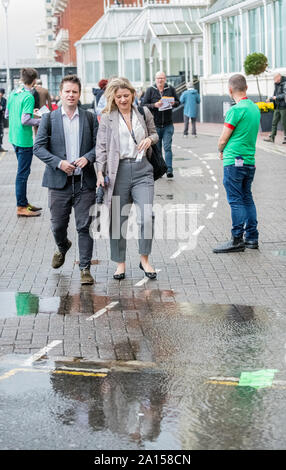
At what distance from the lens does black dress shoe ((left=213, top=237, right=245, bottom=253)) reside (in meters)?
9.60

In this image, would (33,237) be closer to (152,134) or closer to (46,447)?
(152,134)

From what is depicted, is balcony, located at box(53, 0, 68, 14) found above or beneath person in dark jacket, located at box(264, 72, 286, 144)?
above

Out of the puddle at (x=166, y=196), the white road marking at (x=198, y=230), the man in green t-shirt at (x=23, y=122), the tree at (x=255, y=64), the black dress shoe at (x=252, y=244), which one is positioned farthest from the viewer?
the tree at (x=255, y=64)

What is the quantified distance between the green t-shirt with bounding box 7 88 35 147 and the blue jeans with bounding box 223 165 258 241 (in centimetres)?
369

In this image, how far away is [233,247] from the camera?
9.61 meters

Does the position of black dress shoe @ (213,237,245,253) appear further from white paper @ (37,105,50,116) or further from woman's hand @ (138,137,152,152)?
white paper @ (37,105,50,116)

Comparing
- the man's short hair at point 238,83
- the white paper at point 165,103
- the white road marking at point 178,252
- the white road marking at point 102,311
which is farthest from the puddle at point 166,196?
the white road marking at point 102,311

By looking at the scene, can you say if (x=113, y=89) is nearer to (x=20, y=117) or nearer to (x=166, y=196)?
(x=20, y=117)

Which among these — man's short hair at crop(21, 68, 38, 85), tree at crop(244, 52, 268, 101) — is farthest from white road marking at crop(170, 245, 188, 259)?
tree at crop(244, 52, 268, 101)

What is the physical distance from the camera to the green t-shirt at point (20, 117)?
12195 mm

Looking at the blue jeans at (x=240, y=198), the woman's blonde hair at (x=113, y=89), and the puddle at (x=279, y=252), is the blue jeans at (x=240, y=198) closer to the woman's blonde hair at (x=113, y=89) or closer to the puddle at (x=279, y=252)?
the puddle at (x=279, y=252)

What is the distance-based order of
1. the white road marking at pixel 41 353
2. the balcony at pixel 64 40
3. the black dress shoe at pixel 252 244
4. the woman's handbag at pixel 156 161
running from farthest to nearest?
the balcony at pixel 64 40 → the black dress shoe at pixel 252 244 → the woman's handbag at pixel 156 161 → the white road marking at pixel 41 353

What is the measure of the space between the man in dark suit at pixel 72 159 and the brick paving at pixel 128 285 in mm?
568
